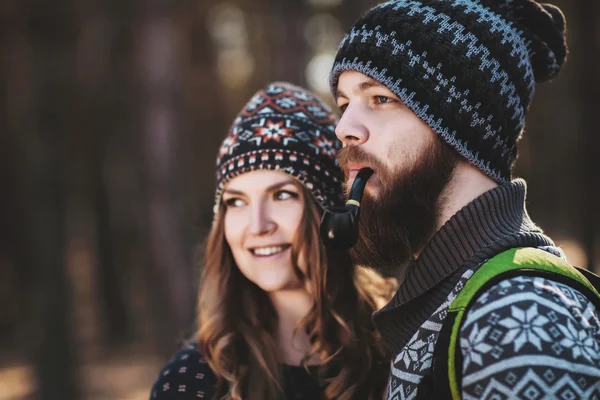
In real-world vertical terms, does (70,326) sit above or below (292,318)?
below

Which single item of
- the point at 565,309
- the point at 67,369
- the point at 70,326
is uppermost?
the point at 565,309

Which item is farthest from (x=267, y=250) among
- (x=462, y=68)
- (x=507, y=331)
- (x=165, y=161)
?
(x=165, y=161)

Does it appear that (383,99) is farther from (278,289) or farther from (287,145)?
(278,289)

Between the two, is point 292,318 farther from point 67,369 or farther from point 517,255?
point 67,369

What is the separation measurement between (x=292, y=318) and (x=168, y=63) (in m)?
4.83

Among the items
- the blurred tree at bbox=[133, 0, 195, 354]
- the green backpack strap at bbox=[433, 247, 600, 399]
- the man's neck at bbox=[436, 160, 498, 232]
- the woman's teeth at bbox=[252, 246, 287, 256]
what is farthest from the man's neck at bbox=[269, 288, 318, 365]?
the blurred tree at bbox=[133, 0, 195, 354]

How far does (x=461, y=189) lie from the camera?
2.09 metres

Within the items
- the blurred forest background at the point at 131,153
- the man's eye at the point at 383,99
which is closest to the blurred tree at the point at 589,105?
the blurred forest background at the point at 131,153

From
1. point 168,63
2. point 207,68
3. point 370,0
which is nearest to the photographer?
point 168,63

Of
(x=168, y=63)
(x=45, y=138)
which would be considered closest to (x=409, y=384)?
(x=168, y=63)

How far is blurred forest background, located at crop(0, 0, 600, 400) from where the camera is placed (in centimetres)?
688

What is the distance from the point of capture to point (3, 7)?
973 centimetres

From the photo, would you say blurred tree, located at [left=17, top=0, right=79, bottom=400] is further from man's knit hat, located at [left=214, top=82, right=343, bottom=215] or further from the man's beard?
the man's beard

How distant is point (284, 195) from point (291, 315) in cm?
57
